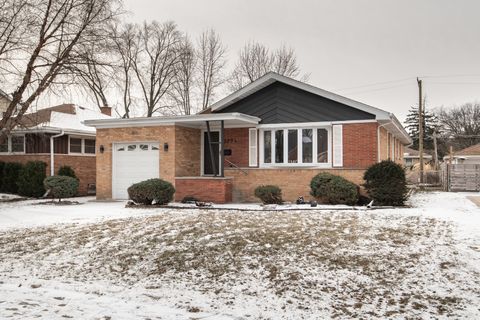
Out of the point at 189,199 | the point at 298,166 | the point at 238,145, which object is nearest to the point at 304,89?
the point at 298,166

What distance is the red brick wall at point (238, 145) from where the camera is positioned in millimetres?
18828

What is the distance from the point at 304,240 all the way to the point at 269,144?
9.33 m

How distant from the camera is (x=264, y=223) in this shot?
11516 millimetres

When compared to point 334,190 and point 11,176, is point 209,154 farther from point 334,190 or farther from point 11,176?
point 11,176

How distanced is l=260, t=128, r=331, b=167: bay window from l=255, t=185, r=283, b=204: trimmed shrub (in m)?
1.68

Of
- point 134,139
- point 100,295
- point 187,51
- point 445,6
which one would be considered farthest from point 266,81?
point 187,51

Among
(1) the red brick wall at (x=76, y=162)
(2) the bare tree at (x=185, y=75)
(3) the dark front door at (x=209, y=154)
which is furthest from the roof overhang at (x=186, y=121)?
(2) the bare tree at (x=185, y=75)

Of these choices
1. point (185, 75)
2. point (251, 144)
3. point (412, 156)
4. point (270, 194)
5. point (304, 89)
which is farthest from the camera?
point (412, 156)

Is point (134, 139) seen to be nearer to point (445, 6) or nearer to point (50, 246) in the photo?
point (50, 246)

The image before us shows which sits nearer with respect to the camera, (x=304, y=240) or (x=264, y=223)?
(x=304, y=240)

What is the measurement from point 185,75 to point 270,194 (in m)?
27.0

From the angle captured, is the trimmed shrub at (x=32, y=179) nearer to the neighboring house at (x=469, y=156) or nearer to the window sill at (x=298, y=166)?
the window sill at (x=298, y=166)

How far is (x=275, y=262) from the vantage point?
824 centimetres

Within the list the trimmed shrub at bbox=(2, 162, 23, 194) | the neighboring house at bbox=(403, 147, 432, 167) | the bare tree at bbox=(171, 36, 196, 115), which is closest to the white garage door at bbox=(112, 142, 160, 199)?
the trimmed shrub at bbox=(2, 162, 23, 194)
